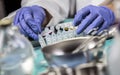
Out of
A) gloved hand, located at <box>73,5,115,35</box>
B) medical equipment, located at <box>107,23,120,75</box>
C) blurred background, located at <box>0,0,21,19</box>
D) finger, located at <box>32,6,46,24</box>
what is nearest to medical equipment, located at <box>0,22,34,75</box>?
medical equipment, located at <box>107,23,120,75</box>

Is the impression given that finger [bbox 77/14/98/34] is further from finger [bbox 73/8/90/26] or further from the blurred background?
the blurred background

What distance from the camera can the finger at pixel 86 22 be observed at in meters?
0.91

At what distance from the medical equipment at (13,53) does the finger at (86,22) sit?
0.41m

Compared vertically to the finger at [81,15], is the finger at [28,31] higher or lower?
lower

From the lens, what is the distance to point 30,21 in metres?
1.01

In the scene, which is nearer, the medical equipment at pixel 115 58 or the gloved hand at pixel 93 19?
the medical equipment at pixel 115 58

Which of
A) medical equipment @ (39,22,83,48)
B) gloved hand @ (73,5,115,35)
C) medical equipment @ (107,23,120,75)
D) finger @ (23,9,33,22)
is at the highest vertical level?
finger @ (23,9,33,22)

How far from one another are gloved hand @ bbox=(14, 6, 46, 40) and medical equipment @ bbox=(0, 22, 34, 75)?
1.39ft

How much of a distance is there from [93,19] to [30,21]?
0.86ft

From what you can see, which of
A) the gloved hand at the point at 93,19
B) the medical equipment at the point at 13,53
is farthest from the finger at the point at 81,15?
the medical equipment at the point at 13,53

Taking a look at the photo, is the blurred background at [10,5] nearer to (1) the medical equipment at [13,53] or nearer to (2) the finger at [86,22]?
(2) the finger at [86,22]

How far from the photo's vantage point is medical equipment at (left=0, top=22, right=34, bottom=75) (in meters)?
0.50

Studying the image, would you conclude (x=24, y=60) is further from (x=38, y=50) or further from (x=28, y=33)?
(x=28, y=33)

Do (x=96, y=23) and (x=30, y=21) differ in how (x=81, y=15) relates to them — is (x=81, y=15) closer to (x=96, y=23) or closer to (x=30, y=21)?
(x=96, y=23)
